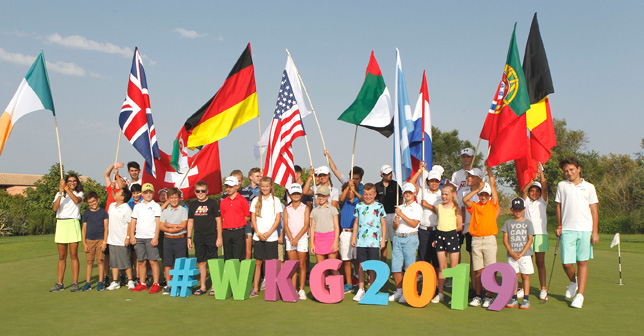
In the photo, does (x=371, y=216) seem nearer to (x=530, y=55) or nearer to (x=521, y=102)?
(x=521, y=102)

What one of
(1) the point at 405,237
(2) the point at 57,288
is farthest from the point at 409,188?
(2) the point at 57,288

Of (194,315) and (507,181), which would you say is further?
(507,181)

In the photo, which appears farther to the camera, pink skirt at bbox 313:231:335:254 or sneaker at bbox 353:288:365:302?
pink skirt at bbox 313:231:335:254

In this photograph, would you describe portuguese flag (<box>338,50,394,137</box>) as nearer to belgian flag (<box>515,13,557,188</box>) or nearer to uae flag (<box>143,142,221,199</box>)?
belgian flag (<box>515,13,557,188</box>)

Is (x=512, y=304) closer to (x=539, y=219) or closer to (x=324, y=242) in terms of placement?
(x=539, y=219)

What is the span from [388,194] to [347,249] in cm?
132

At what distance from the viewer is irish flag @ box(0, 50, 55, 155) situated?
26.7 feet

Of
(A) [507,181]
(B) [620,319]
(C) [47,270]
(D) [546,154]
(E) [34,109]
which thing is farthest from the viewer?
(A) [507,181]

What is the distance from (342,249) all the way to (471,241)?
1905 mm

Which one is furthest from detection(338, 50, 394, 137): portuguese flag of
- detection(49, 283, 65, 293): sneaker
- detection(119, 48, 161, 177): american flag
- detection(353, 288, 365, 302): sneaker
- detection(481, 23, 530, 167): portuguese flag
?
detection(49, 283, 65, 293): sneaker

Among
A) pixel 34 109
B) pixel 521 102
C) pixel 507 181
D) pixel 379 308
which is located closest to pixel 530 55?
pixel 521 102

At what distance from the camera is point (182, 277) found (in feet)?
25.5

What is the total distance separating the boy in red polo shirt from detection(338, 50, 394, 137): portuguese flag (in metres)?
2.09

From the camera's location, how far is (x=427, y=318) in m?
6.00
